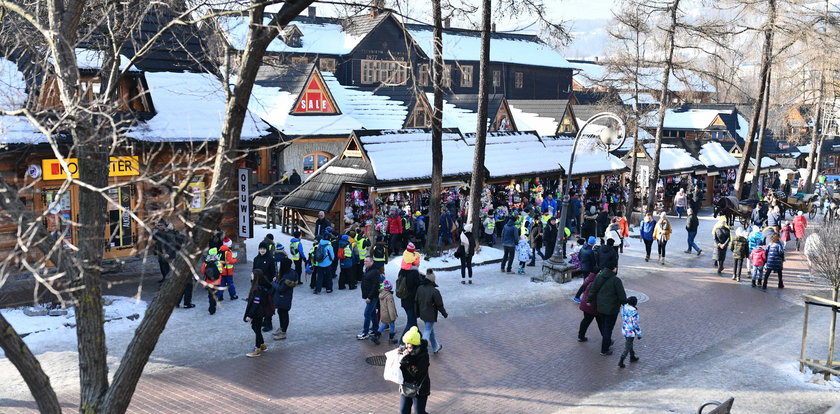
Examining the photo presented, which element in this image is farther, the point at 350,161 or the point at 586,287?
the point at 350,161

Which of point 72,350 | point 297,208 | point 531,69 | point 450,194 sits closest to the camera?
point 72,350

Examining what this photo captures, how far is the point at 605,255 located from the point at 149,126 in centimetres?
1101

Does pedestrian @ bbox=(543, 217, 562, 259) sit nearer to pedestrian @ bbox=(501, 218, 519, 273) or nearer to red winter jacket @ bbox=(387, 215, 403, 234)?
pedestrian @ bbox=(501, 218, 519, 273)

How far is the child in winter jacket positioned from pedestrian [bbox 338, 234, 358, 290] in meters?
10.5

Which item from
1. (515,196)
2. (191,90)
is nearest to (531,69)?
(515,196)

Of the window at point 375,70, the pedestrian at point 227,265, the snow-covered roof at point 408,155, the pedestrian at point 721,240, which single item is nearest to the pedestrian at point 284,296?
the pedestrian at point 227,265

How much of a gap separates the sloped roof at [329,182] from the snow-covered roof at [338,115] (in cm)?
800

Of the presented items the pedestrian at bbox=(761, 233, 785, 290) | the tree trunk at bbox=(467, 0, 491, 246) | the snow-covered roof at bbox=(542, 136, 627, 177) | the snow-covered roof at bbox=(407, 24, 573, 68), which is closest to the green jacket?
the pedestrian at bbox=(761, 233, 785, 290)

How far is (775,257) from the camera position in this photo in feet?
64.0

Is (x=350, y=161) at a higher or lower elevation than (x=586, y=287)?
higher

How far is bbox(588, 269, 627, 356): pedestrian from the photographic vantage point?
13477 mm

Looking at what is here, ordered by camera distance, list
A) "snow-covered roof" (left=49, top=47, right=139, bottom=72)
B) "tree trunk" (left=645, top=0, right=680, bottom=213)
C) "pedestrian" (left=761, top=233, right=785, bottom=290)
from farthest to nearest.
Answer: "tree trunk" (left=645, top=0, right=680, bottom=213) → "pedestrian" (left=761, top=233, right=785, bottom=290) → "snow-covered roof" (left=49, top=47, right=139, bottom=72)

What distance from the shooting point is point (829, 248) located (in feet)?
49.9

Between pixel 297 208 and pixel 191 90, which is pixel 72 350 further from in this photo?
pixel 297 208
